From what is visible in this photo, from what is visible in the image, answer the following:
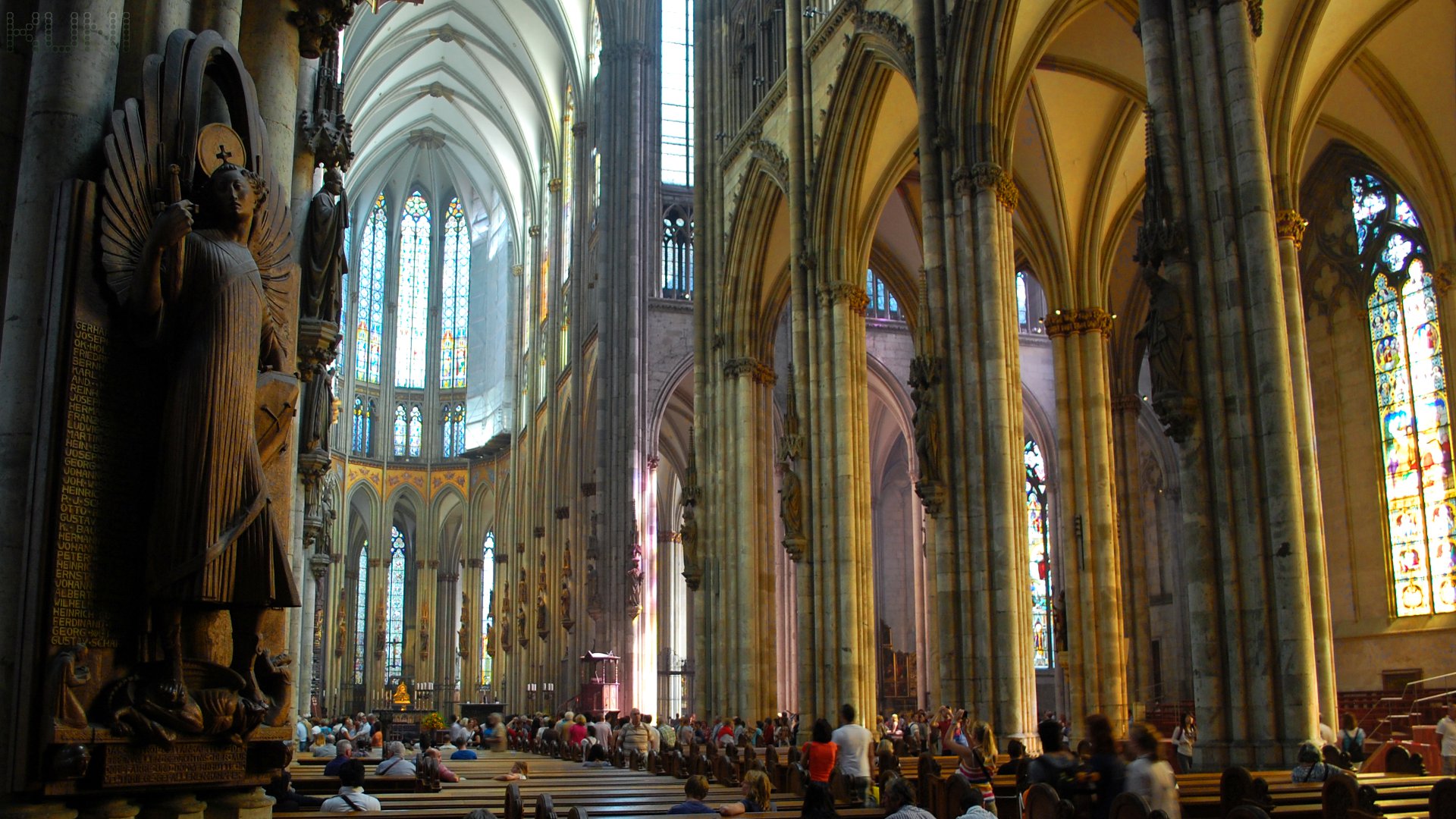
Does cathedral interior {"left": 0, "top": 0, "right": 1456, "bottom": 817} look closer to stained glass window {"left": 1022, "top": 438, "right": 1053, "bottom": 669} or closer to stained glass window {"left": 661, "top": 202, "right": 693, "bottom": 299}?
stained glass window {"left": 1022, "top": 438, "right": 1053, "bottom": 669}

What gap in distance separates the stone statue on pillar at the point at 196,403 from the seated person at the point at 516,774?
6.94 metres

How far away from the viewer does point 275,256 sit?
515cm

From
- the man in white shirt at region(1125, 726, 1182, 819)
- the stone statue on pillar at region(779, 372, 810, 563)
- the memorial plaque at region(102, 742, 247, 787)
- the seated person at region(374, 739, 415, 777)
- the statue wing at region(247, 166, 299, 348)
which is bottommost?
the seated person at region(374, 739, 415, 777)

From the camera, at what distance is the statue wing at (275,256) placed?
5043 millimetres

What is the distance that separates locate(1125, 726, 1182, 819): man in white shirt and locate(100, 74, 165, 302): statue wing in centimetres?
489

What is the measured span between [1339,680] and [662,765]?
13858 mm

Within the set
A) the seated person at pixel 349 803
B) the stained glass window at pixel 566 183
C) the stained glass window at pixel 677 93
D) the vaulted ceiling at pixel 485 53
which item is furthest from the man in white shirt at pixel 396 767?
the vaulted ceiling at pixel 485 53

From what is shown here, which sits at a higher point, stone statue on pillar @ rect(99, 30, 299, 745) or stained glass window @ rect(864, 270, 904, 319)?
stained glass window @ rect(864, 270, 904, 319)

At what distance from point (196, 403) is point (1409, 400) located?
2203cm

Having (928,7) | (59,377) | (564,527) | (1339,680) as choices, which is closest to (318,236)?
(59,377)

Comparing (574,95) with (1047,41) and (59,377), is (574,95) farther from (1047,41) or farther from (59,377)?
(59,377)

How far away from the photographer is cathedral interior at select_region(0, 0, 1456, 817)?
4605 millimetres

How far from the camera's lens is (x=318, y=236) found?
375 inches

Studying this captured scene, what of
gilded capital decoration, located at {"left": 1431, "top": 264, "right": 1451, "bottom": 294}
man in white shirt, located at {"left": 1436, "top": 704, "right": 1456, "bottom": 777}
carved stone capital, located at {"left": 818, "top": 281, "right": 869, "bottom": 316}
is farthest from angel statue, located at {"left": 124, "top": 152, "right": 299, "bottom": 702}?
gilded capital decoration, located at {"left": 1431, "top": 264, "right": 1451, "bottom": 294}
